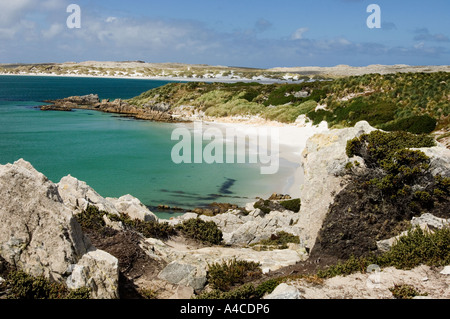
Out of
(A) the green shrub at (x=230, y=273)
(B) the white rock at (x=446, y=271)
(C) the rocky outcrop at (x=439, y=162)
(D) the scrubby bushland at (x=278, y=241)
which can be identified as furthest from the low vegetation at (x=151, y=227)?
(B) the white rock at (x=446, y=271)

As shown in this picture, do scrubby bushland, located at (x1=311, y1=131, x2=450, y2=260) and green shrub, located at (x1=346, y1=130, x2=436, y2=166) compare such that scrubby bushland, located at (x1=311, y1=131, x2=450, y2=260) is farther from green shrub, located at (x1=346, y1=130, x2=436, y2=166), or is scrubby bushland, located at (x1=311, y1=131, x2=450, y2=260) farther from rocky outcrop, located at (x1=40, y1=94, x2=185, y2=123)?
rocky outcrop, located at (x1=40, y1=94, x2=185, y2=123)

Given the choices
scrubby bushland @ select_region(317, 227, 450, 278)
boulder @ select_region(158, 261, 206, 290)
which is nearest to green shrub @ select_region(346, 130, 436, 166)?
scrubby bushland @ select_region(317, 227, 450, 278)

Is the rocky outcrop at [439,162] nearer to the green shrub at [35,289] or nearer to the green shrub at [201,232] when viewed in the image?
the green shrub at [201,232]

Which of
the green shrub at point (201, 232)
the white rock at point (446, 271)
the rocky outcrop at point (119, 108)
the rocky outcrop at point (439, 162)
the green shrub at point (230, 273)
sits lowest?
the green shrub at point (201, 232)

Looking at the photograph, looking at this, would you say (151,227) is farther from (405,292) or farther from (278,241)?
(405,292)

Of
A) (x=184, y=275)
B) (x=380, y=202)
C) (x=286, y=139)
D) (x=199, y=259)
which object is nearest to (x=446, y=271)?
(x=380, y=202)

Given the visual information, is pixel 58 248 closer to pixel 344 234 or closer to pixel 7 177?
pixel 7 177
